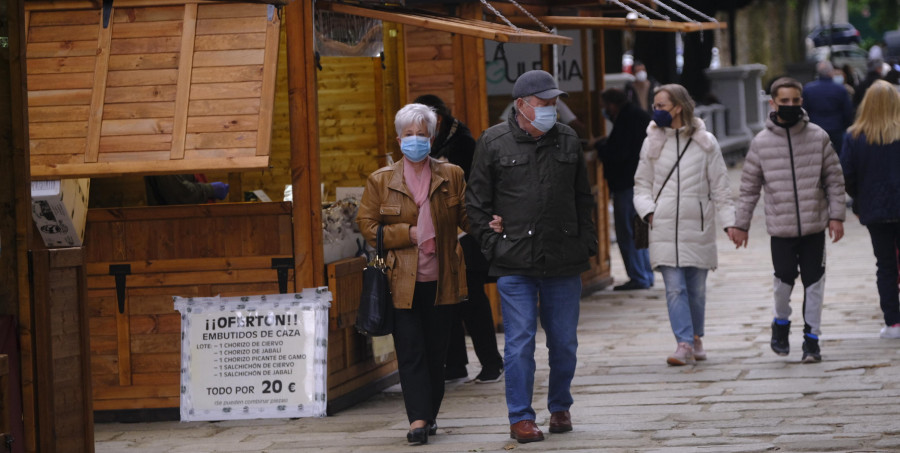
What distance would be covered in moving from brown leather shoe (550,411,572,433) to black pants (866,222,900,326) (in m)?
3.73

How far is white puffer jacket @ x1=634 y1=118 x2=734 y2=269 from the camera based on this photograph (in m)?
9.73

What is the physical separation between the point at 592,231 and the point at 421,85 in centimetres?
451

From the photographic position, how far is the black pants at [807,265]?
9.55 m

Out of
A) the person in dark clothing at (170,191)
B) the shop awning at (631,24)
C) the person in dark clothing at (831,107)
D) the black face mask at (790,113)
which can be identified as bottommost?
the person in dark clothing at (170,191)

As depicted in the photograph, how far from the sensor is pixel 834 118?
17.7 meters

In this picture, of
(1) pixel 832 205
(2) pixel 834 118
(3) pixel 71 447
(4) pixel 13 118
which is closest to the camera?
(4) pixel 13 118

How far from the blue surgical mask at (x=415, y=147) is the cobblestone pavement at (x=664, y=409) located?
4.95ft

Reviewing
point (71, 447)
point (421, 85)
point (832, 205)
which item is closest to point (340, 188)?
point (421, 85)

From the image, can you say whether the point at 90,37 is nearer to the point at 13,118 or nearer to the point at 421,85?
the point at 13,118

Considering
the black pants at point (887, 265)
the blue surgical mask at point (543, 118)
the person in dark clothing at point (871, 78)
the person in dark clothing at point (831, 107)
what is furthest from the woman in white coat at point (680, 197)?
the person in dark clothing at point (871, 78)

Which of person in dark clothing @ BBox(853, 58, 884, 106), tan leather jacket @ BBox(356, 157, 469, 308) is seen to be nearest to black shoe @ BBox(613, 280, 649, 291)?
tan leather jacket @ BBox(356, 157, 469, 308)

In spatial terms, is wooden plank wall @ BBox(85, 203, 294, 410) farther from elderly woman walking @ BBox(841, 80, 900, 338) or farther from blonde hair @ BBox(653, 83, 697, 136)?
elderly woman walking @ BBox(841, 80, 900, 338)

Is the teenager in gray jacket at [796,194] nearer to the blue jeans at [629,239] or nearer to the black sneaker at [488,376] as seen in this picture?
the black sneaker at [488,376]

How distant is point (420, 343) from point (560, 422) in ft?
2.76
